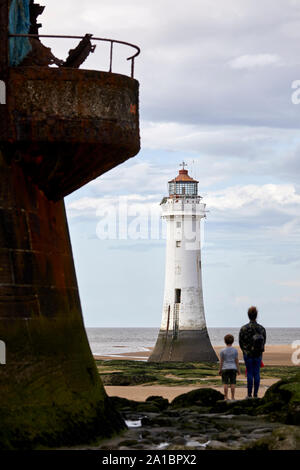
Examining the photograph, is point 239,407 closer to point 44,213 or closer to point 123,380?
point 44,213

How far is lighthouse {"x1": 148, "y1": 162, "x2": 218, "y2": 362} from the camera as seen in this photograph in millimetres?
41031

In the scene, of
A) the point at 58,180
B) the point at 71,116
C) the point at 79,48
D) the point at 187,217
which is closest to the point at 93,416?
the point at 58,180

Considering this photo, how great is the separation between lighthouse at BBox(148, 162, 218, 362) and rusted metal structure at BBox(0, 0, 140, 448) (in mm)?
29654

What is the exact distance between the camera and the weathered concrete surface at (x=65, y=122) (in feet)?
34.1

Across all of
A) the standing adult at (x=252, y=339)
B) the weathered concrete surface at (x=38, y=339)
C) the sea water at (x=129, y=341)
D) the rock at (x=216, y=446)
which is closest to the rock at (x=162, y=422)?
the weathered concrete surface at (x=38, y=339)

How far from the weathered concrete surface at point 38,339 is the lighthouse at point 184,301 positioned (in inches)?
1160

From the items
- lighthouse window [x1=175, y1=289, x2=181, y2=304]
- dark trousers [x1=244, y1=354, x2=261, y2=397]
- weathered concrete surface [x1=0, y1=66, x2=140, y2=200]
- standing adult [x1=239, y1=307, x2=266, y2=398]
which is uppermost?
weathered concrete surface [x1=0, y1=66, x2=140, y2=200]

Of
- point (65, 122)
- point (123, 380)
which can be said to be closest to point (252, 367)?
point (65, 122)

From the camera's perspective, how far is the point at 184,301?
135 feet

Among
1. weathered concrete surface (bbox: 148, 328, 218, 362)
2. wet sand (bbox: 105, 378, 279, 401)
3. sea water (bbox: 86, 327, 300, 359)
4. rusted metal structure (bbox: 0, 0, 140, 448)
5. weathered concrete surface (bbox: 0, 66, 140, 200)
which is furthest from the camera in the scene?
sea water (bbox: 86, 327, 300, 359)

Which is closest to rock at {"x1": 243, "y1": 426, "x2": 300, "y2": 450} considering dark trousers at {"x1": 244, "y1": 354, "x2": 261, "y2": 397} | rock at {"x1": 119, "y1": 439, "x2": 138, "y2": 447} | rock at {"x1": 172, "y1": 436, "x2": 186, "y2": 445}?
rock at {"x1": 172, "y1": 436, "x2": 186, "y2": 445}

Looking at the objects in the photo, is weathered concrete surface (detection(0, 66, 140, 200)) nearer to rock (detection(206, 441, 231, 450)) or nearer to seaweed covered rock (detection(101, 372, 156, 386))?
rock (detection(206, 441, 231, 450))
